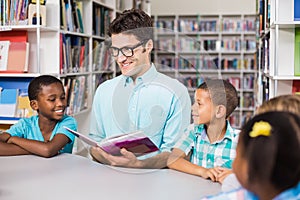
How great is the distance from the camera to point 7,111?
318 centimetres

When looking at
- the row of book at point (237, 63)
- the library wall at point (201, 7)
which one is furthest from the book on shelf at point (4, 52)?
the row of book at point (237, 63)

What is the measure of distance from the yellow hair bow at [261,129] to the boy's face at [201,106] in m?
0.82

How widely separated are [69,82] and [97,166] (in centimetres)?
195

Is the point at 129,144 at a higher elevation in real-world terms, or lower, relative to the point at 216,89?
lower

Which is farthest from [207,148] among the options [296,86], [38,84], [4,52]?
[4,52]

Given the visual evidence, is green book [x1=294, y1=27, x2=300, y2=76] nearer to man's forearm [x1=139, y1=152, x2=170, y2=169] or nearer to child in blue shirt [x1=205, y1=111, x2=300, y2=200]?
man's forearm [x1=139, y1=152, x2=170, y2=169]

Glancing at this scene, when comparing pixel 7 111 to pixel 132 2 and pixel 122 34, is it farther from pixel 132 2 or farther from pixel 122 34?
pixel 132 2

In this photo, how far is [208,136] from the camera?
1.79 meters

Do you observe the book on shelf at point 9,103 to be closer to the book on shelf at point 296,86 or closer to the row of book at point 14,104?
the row of book at point 14,104

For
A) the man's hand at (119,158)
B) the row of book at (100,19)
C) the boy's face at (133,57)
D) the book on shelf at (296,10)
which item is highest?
the row of book at (100,19)

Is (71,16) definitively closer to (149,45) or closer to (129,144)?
(149,45)

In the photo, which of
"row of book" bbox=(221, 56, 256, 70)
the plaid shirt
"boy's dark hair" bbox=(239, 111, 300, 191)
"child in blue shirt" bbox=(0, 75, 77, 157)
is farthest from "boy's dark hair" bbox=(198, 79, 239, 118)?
"row of book" bbox=(221, 56, 256, 70)

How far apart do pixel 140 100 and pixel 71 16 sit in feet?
6.90

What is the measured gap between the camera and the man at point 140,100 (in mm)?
1588
